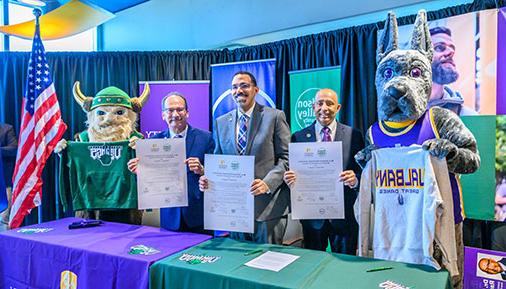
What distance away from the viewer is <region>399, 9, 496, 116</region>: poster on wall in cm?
280

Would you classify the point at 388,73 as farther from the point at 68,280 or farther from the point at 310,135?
the point at 68,280

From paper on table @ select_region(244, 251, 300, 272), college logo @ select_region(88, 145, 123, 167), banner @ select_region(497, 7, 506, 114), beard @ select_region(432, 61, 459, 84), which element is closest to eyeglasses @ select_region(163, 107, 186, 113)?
college logo @ select_region(88, 145, 123, 167)

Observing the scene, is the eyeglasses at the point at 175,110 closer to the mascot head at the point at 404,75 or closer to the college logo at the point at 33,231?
the college logo at the point at 33,231

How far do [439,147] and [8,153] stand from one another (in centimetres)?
442

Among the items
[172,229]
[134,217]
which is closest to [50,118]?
[134,217]

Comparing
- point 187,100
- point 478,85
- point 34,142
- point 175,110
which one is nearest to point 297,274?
point 175,110

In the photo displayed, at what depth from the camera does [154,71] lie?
4.86 metres

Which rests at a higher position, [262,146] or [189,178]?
[262,146]

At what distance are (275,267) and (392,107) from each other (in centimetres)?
95

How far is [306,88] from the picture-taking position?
12.6 ft

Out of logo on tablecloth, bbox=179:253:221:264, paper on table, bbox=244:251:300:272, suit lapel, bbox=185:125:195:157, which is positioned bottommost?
logo on tablecloth, bbox=179:253:221:264

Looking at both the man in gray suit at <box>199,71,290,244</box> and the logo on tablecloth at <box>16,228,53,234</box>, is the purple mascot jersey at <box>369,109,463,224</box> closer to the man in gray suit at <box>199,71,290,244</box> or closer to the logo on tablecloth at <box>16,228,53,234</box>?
the man in gray suit at <box>199,71,290,244</box>

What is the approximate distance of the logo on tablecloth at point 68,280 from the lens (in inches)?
74.8

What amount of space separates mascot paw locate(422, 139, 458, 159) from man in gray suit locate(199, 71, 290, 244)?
2.54 feet
